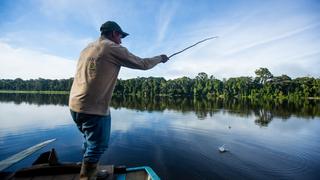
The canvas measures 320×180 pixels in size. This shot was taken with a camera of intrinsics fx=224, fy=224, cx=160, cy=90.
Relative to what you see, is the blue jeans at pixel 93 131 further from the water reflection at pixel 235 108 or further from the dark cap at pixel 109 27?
the water reflection at pixel 235 108

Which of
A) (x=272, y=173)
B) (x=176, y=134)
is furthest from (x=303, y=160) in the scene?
(x=176, y=134)

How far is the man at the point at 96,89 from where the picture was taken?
9.52 feet

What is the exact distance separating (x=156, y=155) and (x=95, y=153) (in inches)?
339

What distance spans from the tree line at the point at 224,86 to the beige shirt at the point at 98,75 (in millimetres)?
109345

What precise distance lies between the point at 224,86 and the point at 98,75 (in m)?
118

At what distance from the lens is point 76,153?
37.4 feet

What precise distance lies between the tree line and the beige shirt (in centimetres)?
10935

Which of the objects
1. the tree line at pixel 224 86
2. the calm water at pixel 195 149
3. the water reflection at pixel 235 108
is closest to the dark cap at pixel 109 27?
the calm water at pixel 195 149

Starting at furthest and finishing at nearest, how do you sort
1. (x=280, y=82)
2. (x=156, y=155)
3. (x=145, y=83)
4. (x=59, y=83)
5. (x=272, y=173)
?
1. (x=59, y=83)
2. (x=145, y=83)
3. (x=280, y=82)
4. (x=156, y=155)
5. (x=272, y=173)

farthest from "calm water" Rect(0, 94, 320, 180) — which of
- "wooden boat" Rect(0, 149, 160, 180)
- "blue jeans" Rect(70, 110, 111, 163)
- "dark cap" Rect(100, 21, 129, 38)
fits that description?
"dark cap" Rect(100, 21, 129, 38)

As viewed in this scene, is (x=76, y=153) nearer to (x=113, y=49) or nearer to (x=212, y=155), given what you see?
(x=212, y=155)

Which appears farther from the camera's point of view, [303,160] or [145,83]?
[145,83]

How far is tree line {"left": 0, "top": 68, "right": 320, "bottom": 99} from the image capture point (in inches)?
3935

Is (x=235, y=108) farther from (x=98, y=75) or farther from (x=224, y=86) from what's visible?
(x=224, y=86)
